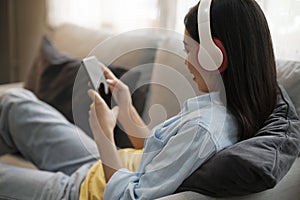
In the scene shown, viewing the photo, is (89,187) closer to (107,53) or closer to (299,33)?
(107,53)

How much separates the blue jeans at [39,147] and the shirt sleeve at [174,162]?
314mm

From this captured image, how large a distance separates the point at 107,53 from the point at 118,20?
2.80 ft

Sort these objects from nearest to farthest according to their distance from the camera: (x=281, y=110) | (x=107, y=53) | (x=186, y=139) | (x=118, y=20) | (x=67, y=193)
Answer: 1. (x=186, y=139)
2. (x=281, y=110)
3. (x=67, y=193)
4. (x=107, y=53)
5. (x=118, y=20)

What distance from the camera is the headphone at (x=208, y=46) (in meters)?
1.06

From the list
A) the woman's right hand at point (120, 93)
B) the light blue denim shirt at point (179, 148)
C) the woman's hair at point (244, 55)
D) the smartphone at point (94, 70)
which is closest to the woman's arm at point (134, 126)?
the woman's right hand at point (120, 93)

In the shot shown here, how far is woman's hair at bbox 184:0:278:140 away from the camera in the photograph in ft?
3.51

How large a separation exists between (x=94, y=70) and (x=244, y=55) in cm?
54

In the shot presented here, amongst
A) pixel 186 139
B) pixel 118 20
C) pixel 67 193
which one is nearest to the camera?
pixel 186 139

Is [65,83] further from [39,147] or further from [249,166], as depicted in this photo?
[249,166]

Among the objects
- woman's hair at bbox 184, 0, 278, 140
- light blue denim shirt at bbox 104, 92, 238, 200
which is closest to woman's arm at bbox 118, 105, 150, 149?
light blue denim shirt at bbox 104, 92, 238, 200

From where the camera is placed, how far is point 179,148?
1.06 meters

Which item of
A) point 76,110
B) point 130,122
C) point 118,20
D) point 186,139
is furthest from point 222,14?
point 118,20

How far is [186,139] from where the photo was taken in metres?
1.05

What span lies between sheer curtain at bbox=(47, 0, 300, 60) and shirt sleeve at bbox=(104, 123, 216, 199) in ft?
2.28
